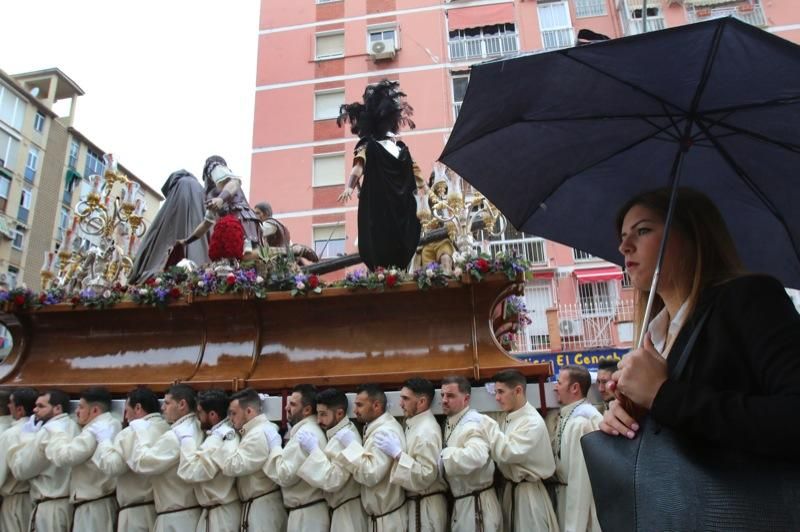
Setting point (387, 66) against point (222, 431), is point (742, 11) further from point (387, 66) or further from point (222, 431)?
point (222, 431)

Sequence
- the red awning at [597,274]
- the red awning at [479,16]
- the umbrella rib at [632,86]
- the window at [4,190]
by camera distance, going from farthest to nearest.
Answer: the window at [4,190] → the red awning at [479,16] → the red awning at [597,274] → the umbrella rib at [632,86]

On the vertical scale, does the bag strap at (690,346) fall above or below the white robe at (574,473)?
above

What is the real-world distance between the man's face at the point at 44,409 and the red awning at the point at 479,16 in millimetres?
21698

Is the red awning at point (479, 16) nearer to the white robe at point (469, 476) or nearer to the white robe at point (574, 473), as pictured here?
the white robe at point (574, 473)

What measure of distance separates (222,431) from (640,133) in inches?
143

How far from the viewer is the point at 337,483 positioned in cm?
398

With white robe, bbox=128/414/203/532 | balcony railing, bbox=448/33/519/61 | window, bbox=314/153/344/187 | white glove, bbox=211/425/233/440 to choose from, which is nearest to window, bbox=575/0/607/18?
balcony railing, bbox=448/33/519/61

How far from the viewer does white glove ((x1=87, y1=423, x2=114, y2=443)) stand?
446 centimetres

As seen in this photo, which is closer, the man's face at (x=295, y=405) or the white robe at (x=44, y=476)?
the man's face at (x=295, y=405)

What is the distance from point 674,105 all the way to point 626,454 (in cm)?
127

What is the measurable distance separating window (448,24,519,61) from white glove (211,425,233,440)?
20.6 meters

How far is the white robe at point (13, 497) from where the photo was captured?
4812 mm

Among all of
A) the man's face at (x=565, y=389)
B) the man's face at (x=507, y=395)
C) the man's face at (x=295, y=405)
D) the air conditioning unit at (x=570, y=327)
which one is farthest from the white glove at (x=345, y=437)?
the air conditioning unit at (x=570, y=327)

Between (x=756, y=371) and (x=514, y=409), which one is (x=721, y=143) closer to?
(x=756, y=371)
